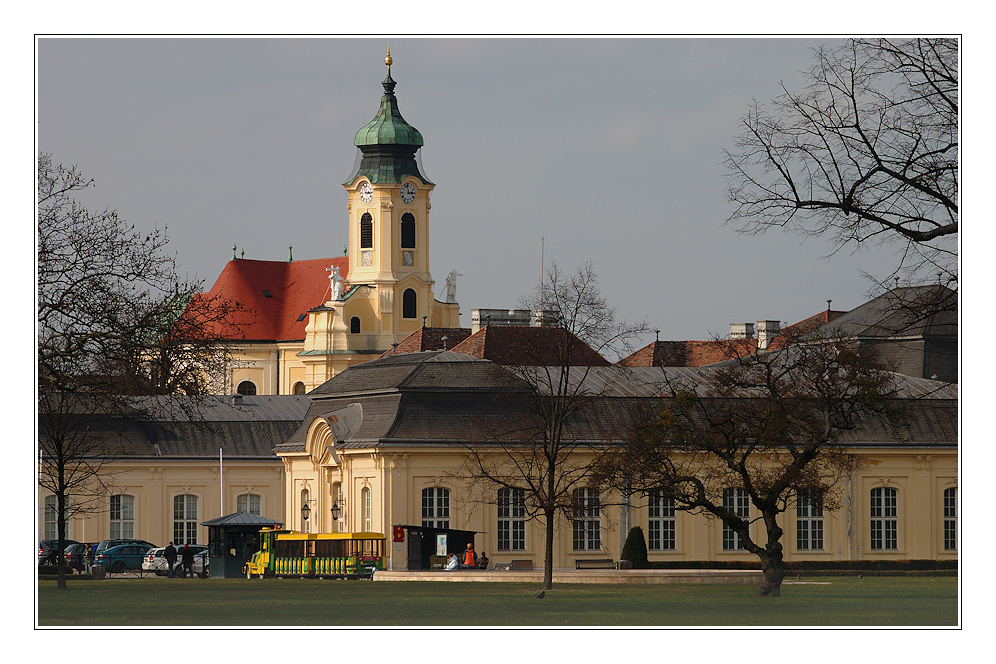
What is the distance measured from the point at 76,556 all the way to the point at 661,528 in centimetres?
1989

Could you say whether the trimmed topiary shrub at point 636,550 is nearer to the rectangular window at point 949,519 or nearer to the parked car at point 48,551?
the rectangular window at point 949,519

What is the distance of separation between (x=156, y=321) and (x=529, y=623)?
9.55 metres

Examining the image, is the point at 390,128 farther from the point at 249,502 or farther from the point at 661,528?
the point at 661,528

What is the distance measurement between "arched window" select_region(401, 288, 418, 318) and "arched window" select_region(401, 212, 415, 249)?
3499 mm

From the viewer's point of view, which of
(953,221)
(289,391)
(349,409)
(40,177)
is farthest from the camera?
(289,391)

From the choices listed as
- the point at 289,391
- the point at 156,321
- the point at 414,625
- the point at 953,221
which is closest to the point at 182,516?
the point at 156,321

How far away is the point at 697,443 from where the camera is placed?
4266 centimetres

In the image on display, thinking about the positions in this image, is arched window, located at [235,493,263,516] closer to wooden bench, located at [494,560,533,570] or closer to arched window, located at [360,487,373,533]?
arched window, located at [360,487,373,533]

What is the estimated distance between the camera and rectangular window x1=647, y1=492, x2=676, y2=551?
61344mm

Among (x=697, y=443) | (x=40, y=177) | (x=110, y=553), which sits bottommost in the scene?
(x=110, y=553)

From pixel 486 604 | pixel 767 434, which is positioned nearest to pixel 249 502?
pixel 767 434

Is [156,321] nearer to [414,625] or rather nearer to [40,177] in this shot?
[40,177]

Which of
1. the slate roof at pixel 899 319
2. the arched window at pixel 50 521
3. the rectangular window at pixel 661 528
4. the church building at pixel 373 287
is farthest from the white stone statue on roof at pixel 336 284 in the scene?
the rectangular window at pixel 661 528

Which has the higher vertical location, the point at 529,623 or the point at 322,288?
the point at 322,288
